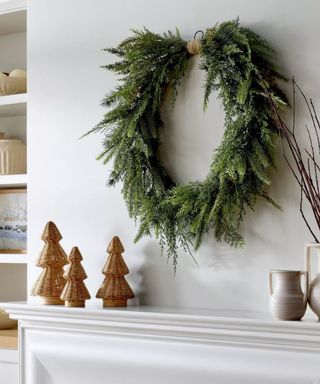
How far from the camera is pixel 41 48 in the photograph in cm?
318

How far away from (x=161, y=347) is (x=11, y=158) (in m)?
1.24

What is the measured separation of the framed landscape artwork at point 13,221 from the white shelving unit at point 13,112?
0.04m

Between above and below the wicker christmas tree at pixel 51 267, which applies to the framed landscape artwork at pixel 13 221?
above

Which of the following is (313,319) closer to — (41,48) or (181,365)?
(181,365)

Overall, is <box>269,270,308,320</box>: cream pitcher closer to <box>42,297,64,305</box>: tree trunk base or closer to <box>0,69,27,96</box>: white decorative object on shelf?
<box>42,297,64,305</box>: tree trunk base

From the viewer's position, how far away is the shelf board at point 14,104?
132 inches

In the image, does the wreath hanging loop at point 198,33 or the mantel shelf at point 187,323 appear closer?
the mantel shelf at point 187,323

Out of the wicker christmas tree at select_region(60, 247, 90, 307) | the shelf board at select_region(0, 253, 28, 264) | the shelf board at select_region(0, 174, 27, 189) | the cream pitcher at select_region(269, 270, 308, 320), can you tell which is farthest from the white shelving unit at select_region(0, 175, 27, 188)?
the cream pitcher at select_region(269, 270, 308, 320)

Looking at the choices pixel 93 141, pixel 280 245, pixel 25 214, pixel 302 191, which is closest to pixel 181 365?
pixel 280 245

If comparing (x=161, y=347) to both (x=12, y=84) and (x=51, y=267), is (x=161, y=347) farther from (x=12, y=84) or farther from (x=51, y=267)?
(x=12, y=84)

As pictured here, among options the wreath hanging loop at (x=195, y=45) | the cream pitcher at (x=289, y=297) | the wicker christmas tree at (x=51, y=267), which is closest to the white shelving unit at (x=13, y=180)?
the wicker christmas tree at (x=51, y=267)

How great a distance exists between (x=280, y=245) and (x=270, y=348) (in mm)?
366

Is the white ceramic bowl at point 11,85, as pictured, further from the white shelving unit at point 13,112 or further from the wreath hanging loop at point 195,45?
the wreath hanging loop at point 195,45

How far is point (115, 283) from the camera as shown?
2.75 meters
